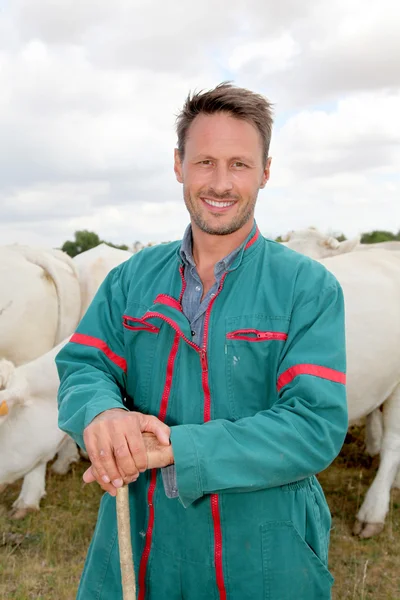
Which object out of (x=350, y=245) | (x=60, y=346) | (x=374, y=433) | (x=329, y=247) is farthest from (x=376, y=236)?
(x=60, y=346)

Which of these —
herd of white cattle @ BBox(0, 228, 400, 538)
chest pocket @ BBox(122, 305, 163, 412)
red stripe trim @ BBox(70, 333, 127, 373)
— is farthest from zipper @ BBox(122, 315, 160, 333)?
herd of white cattle @ BBox(0, 228, 400, 538)

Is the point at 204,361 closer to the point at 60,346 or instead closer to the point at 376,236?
the point at 60,346

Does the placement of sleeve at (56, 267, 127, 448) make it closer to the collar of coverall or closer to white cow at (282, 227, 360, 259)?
the collar of coverall

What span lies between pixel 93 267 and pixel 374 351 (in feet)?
9.83

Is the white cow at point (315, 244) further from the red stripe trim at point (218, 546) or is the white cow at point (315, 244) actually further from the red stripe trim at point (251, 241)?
the red stripe trim at point (218, 546)

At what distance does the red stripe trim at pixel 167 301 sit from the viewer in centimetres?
197

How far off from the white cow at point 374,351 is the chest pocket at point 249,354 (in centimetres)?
280

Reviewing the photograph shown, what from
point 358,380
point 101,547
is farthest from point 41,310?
point 101,547

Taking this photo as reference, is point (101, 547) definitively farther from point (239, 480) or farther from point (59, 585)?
point (59, 585)

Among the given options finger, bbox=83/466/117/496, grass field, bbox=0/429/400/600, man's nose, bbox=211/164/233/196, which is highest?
man's nose, bbox=211/164/233/196

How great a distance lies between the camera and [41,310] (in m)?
5.99

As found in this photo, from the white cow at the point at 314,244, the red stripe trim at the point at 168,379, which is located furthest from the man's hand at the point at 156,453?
the white cow at the point at 314,244

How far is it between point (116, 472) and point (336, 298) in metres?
0.83

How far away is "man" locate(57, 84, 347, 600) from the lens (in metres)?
1.71
